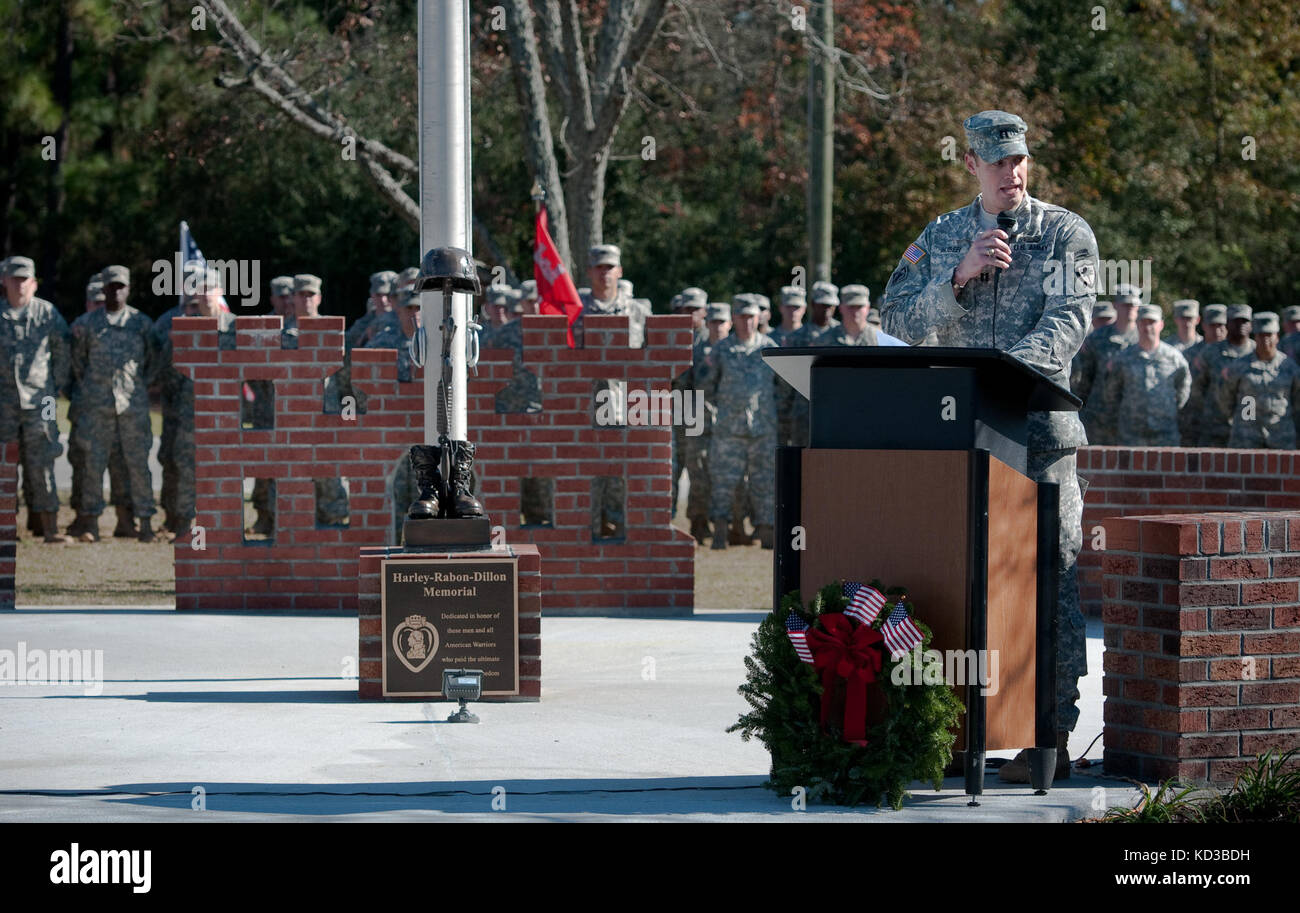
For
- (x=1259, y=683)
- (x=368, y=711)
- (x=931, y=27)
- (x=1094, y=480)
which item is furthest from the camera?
(x=931, y=27)

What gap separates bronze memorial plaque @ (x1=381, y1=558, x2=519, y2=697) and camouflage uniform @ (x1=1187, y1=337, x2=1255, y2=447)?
37.4 feet

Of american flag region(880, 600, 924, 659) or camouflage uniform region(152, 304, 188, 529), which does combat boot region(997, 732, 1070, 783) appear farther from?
camouflage uniform region(152, 304, 188, 529)

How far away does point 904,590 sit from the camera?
19.1 ft

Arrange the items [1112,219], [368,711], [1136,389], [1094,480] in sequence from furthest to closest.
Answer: [1112,219]
[1136,389]
[1094,480]
[368,711]

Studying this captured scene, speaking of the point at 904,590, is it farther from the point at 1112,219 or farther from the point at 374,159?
the point at 1112,219

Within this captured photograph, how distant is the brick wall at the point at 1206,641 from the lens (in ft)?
21.0

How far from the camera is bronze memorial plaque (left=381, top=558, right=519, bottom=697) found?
26.7 ft

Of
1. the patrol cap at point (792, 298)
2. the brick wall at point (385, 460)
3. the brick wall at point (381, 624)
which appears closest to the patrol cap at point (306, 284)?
the patrol cap at point (792, 298)

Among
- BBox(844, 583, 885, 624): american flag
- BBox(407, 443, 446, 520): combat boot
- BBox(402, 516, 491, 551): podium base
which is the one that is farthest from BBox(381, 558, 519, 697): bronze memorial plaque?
BBox(844, 583, 885, 624): american flag

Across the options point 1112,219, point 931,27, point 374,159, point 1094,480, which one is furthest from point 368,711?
point 931,27

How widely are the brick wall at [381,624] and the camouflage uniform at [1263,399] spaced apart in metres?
10.9

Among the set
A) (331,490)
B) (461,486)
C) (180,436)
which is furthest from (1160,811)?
(180,436)

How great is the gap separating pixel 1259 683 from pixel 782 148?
29.3 metres

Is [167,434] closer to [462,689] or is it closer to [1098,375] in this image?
[1098,375]
